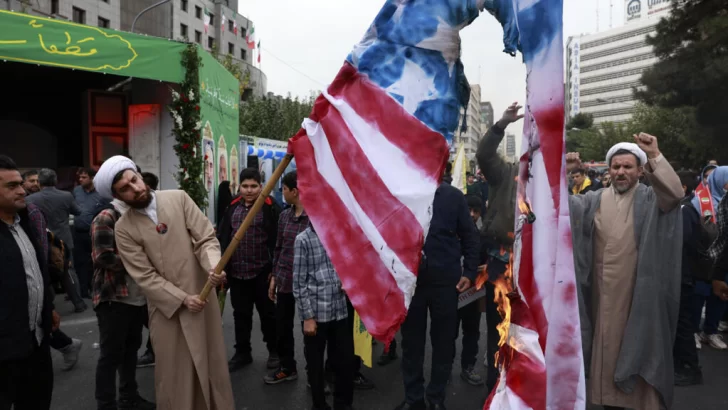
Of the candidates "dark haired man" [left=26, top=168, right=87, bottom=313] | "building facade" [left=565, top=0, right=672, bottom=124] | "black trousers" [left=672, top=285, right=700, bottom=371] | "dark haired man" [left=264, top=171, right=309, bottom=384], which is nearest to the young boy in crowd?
"dark haired man" [left=264, top=171, right=309, bottom=384]

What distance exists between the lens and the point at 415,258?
93.2 inches

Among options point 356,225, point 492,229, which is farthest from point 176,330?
point 492,229

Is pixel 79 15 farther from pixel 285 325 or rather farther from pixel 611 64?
pixel 611 64

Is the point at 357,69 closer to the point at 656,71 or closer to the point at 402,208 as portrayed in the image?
the point at 402,208

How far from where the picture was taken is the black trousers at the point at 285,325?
481 centimetres

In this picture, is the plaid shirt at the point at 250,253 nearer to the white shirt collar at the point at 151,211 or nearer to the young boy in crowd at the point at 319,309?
the young boy in crowd at the point at 319,309

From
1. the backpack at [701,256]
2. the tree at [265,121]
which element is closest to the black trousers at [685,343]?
the backpack at [701,256]

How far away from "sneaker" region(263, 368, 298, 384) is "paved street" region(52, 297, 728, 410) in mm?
56

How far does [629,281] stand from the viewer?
11.5 feet

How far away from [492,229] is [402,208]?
5.31 ft

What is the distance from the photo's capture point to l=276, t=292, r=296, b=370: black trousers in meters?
4.81

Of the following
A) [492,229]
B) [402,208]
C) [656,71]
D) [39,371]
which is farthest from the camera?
[656,71]

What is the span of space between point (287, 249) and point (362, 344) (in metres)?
1.03

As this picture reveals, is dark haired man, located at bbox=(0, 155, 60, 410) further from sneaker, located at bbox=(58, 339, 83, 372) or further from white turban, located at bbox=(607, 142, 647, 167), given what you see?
white turban, located at bbox=(607, 142, 647, 167)
